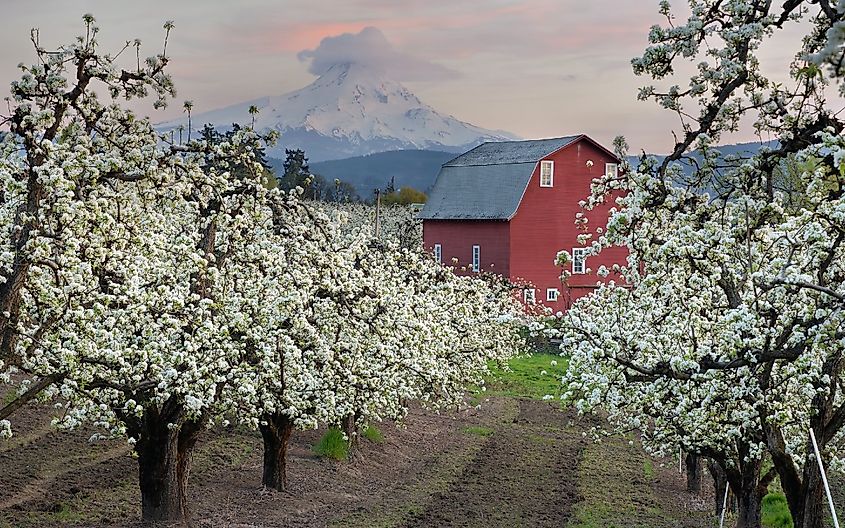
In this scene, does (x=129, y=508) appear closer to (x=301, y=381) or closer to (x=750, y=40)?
(x=301, y=381)

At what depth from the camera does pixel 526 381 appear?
36.0 m

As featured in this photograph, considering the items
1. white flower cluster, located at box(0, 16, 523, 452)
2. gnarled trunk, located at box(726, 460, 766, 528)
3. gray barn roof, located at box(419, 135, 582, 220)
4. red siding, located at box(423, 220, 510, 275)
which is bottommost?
gnarled trunk, located at box(726, 460, 766, 528)

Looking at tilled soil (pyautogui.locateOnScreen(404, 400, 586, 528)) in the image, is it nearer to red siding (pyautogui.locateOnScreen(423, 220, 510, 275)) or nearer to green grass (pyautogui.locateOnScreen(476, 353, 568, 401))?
green grass (pyautogui.locateOnScreen(476, 353, 568, 401))

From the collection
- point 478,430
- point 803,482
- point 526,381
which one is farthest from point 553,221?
point 803,482

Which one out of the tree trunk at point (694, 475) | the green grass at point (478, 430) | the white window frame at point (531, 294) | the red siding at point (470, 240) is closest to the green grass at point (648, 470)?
the tree trunk at point (694, 475)

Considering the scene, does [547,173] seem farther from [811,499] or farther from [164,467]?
[811,499]

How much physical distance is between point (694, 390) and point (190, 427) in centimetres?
745

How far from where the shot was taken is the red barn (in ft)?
159

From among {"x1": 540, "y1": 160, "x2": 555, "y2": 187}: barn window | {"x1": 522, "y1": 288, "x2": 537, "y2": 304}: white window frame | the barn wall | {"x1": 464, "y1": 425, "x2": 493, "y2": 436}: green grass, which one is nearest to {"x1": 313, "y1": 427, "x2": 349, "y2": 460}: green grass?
{"x1": 464, "y1": 425, "x2": 493, "y2": 436}: green grass

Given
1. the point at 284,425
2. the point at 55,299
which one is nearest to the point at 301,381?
the point at 284,425

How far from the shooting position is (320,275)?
14.2 metres

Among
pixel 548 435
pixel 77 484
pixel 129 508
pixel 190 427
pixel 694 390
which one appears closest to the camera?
pixel 694 390

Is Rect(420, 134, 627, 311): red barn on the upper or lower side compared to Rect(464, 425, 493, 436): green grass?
upper

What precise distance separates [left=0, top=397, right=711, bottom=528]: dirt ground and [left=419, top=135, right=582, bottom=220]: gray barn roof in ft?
84.3
